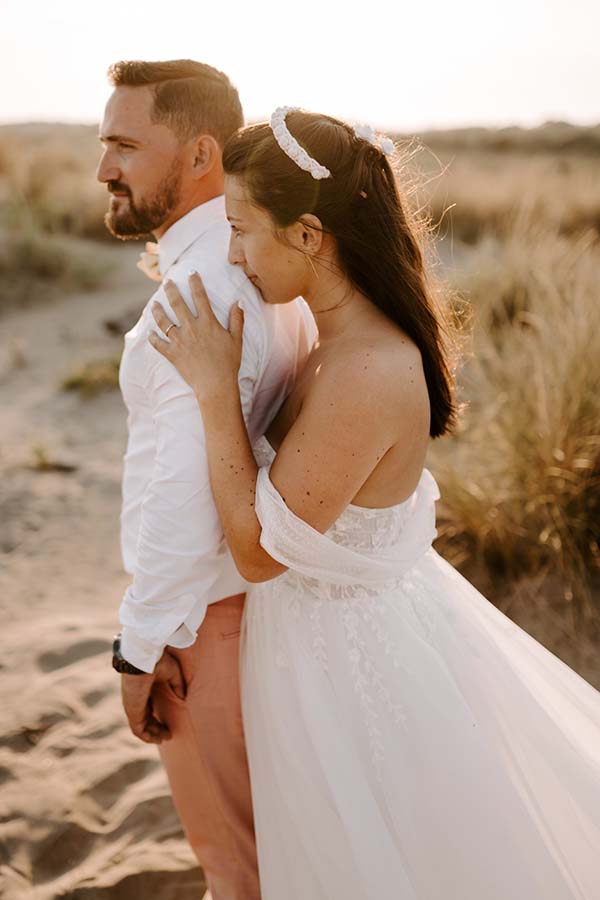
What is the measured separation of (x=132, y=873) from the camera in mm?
2504

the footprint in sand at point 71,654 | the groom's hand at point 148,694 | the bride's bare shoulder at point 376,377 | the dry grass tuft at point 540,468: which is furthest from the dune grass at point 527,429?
the footprint in sand at point 71,654

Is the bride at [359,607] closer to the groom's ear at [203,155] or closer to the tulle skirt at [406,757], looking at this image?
the tulle skirt at [406,757]

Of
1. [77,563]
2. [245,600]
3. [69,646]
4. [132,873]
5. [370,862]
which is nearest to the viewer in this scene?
[370,862]

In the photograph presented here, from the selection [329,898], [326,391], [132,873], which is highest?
[326,391]

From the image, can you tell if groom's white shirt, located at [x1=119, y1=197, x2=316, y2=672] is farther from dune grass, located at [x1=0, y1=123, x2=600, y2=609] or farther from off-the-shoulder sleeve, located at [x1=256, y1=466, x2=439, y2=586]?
dune grass, located at [x1=0, y1=123, x2=600, y2=609]

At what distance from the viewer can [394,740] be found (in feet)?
5.97

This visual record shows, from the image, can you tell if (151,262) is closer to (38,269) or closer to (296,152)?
(296,152)

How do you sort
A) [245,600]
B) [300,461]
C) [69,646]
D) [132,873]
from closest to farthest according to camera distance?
[300,461] → [245,600] → [132,873] → [69,646]

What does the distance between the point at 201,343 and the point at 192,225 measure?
0.48m

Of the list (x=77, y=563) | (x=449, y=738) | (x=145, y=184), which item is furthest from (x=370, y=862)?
(x=77, y=563)

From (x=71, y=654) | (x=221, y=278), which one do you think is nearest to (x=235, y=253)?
(x=221, y=278)

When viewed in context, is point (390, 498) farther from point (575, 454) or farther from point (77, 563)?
point (77, 563)

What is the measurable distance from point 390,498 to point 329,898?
949 millimetres

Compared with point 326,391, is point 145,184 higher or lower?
higher
